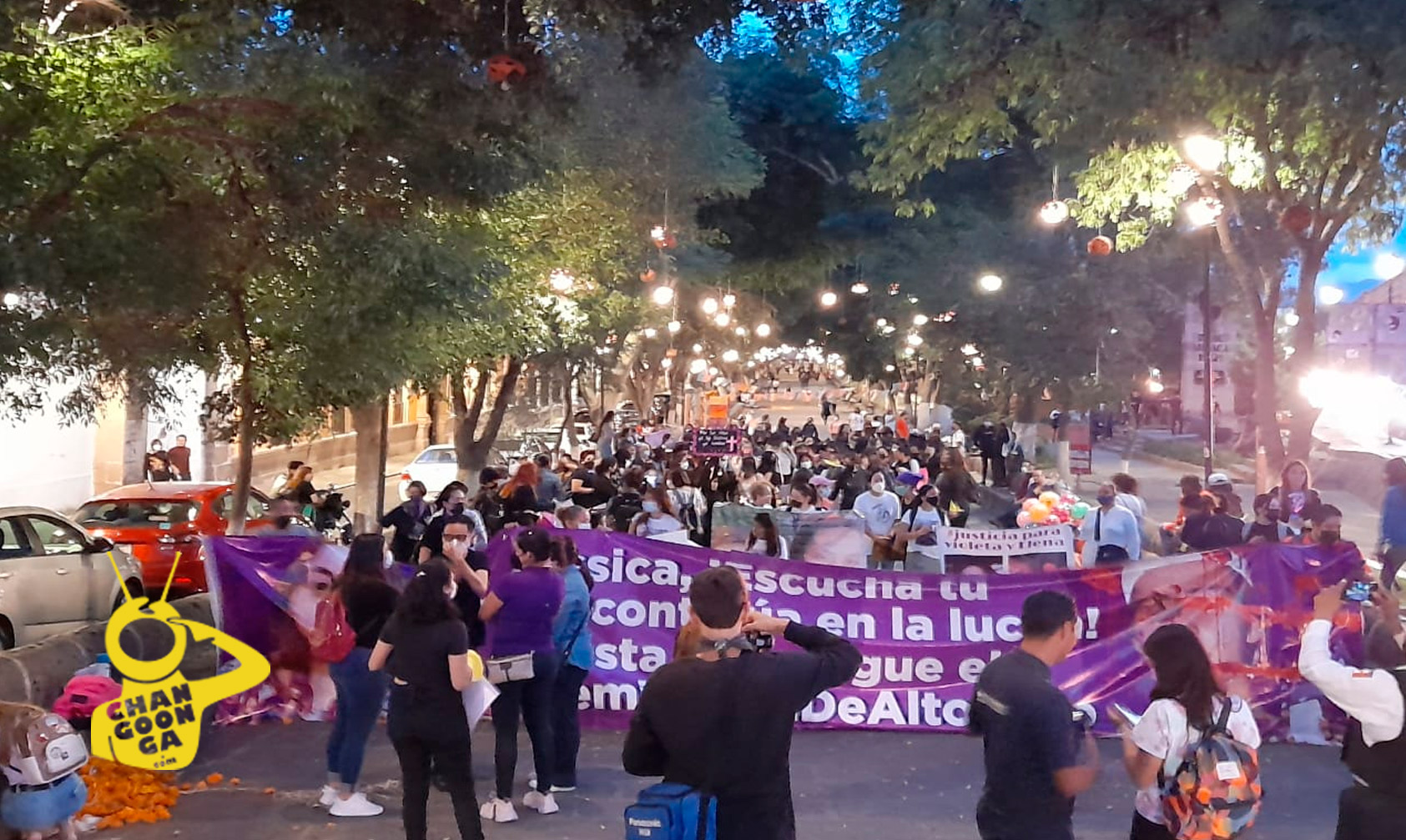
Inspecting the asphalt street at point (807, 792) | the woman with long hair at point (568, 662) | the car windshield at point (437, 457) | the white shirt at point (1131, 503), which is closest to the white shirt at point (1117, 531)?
the white shirt at point (1131, 503)

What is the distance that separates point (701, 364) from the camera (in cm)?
8206

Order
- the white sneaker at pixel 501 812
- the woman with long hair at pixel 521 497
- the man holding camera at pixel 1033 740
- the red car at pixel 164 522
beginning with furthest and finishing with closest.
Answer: the red car at pixel 164 522
the woman with long hair at pixel 521 497
the white sneaker at pixel 501 812
the man holding camera at pixel 1033 740

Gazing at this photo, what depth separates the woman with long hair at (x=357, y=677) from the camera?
7.00m

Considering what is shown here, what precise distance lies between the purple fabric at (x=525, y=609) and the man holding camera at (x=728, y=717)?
10.6 feet

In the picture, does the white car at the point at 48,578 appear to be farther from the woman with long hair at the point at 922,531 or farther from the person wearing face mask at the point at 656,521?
the woman with long hair at the point at 922,531

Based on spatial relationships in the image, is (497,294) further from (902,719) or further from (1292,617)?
(1292,617)

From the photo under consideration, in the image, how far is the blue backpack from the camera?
3828 millimetres

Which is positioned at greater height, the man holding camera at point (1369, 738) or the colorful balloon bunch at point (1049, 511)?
the colorful balloon bunch at point (1049, 511)

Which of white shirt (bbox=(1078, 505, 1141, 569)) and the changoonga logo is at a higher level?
white shirt (bbox=(1078, 505, 1141, 569))

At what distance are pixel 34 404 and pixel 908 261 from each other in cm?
2062

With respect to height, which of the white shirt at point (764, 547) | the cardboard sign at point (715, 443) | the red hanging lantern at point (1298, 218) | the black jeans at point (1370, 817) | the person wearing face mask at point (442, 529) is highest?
the red hanging lantern at point (1298, 218)

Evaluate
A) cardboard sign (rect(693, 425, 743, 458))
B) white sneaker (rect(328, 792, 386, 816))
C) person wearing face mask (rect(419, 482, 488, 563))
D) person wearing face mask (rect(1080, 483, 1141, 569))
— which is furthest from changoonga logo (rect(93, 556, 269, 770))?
cardboard sign (rect(693, 425, 743, 458))

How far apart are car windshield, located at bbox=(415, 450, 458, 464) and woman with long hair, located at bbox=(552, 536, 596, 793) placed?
22214mm

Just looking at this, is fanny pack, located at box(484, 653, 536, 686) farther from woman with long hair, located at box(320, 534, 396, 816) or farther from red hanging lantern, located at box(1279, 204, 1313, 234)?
red hanging lantern, located at box(1279, 204, 1313, 234)
